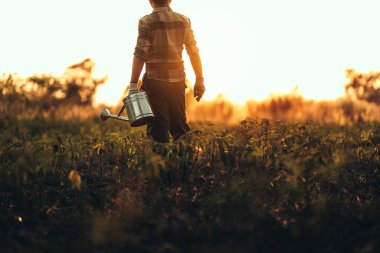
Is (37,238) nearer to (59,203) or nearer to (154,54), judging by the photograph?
(59,203)


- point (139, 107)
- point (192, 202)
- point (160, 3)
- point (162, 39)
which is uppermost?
point (160, 3)

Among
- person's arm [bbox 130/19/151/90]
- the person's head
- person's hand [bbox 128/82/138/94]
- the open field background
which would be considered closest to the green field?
the open field background

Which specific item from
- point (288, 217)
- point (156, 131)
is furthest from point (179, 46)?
point (288, 217)

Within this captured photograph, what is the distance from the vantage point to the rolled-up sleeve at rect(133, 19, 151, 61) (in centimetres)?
536

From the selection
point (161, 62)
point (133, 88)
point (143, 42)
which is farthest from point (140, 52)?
point (133, 88)

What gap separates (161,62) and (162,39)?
8.4 inches

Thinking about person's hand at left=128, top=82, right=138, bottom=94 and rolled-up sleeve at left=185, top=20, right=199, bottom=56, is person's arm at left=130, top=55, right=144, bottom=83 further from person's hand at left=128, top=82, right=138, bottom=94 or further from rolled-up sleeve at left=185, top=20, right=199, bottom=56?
rolled-up sleeve at left=185, top=20, right=199, bottom=56

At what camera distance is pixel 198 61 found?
580 centimetres

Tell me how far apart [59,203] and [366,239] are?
8.18 ft

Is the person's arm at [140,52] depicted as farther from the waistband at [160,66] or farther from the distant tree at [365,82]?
the distant tree at [365,82]

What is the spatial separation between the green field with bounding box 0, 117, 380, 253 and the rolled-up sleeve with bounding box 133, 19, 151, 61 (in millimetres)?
831

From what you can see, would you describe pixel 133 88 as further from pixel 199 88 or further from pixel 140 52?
pixel 199 88

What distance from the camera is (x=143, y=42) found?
536 centimetres

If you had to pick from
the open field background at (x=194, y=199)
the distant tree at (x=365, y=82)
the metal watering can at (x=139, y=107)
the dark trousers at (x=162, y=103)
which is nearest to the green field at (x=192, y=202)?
the open field background at (x=194, y=199)
